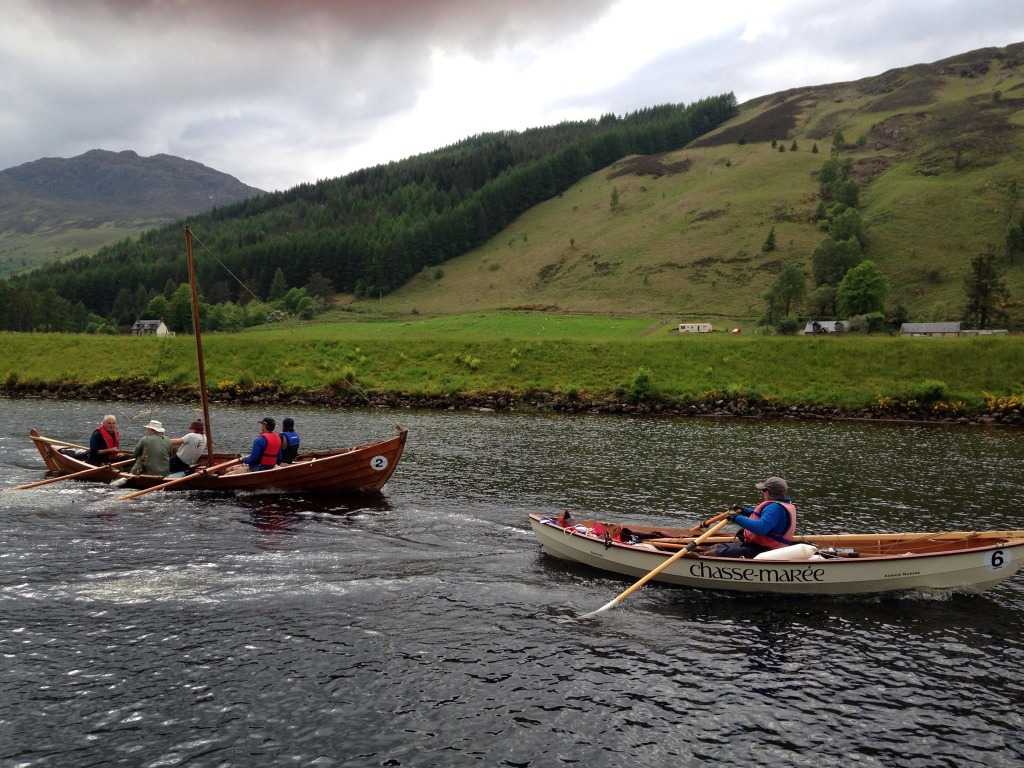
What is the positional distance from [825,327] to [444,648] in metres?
94.3

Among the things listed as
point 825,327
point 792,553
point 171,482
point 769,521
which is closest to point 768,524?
point 769,521

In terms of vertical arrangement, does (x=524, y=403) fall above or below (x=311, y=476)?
below

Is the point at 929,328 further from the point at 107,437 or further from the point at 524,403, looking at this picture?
the point at 107,437

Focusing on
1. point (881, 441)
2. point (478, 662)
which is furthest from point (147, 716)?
point (881, 441)

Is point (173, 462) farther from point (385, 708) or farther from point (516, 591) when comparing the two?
point (385, 708)

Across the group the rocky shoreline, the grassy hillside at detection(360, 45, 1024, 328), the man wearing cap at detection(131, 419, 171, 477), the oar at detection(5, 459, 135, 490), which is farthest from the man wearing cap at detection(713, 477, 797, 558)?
the grassy hillside at detection(360, 45, 1024, 328)

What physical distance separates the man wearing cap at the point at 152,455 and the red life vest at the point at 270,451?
433cm

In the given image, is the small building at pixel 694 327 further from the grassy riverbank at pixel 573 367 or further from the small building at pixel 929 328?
the grassy riverbank at pixel 573 367

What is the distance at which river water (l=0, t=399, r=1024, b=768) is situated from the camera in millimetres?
11117

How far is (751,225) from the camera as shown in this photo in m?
143

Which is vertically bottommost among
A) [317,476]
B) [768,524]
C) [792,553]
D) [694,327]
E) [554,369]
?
[792,553]

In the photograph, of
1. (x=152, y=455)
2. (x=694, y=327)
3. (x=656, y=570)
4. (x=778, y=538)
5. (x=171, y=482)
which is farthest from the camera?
(x=694, y=327)

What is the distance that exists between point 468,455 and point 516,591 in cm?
1867

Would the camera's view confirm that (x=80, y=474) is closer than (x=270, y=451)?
No
